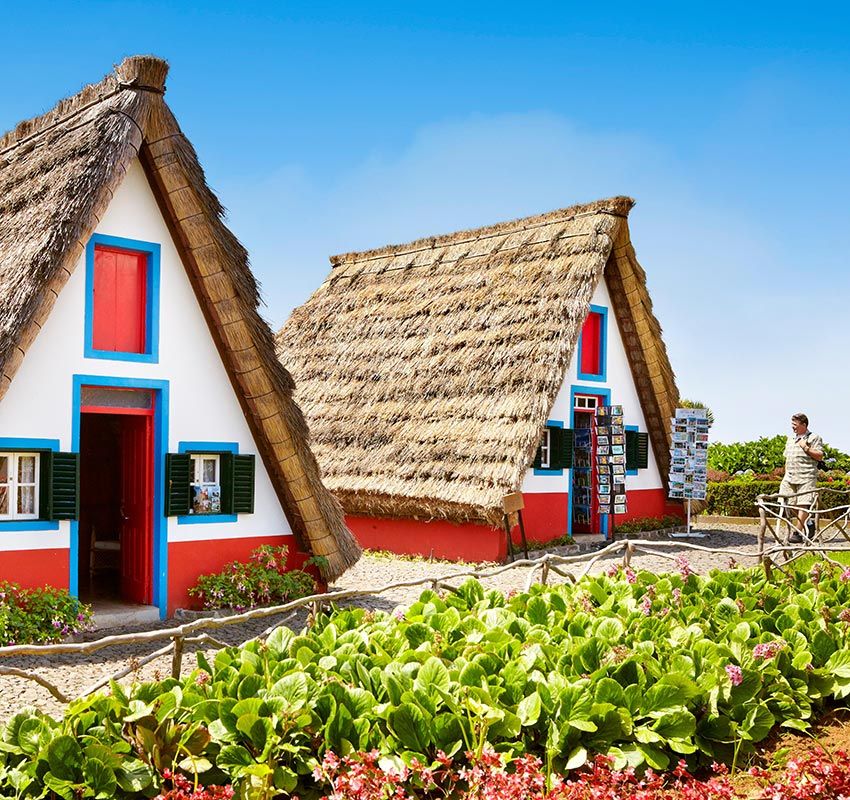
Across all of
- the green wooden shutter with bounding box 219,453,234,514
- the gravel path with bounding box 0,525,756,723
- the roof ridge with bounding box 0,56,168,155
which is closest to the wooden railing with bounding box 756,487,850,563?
the gravel path with bounding box 0,525,756,723

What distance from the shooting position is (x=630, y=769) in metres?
3.94

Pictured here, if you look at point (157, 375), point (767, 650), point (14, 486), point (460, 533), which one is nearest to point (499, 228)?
point (460, 533)

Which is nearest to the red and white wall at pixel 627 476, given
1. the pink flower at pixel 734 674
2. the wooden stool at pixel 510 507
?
the wooden stool at pixel 510 507

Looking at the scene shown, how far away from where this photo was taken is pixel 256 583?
32.1ft

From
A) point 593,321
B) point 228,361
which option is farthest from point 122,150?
point 593,321

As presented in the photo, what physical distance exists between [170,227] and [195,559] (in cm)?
335

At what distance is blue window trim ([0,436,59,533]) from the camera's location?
329 inches

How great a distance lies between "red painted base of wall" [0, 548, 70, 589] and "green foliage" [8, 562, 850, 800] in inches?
162

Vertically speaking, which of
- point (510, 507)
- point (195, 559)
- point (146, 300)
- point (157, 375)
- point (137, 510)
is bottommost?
point (195, 559)

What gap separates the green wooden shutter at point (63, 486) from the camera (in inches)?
337

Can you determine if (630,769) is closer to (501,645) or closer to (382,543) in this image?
(501,645)

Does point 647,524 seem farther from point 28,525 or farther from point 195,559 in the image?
point 28,525

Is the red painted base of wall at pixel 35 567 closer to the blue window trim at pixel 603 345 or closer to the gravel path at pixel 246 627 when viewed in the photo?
the gravel path at pixel 246 627

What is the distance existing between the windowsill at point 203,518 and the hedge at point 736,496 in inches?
504
